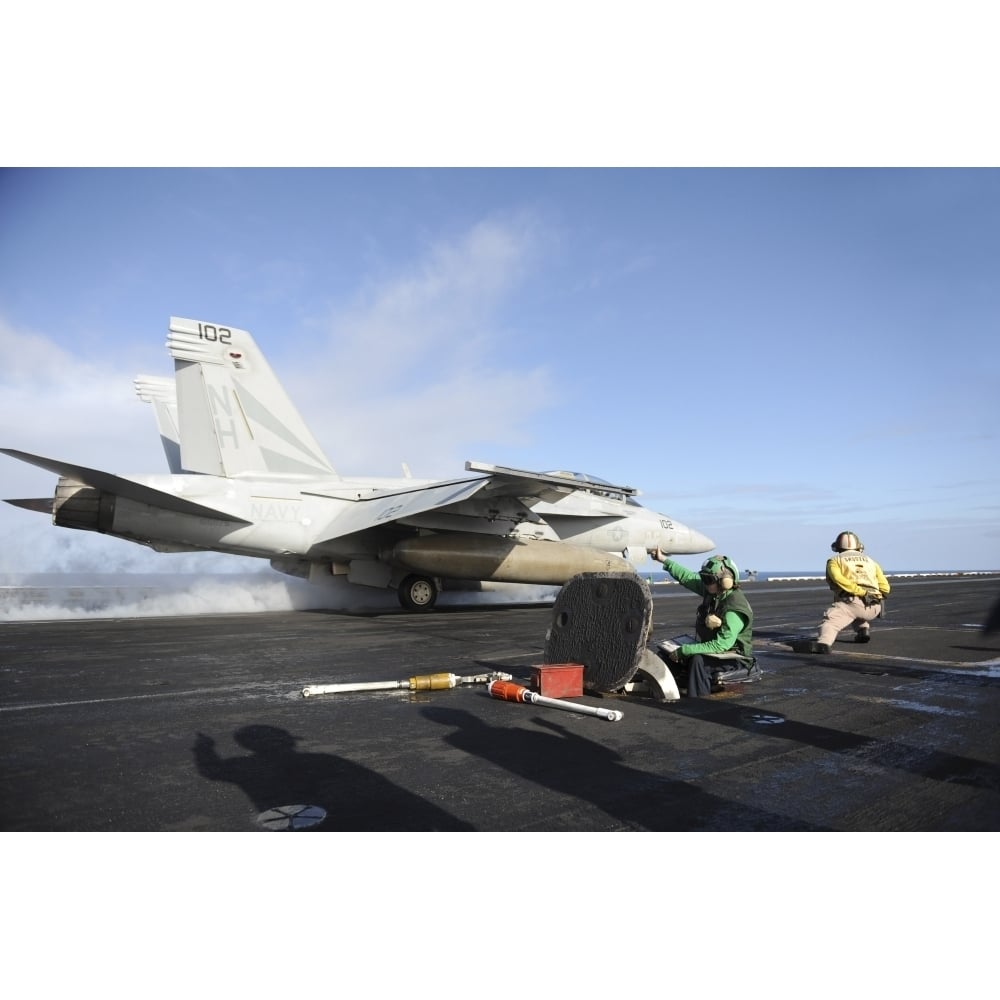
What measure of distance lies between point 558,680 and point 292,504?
10680 millimetres

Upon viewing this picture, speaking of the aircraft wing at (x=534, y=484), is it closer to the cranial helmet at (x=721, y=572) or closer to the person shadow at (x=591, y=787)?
the cranial helmet at (x=721, y=572)

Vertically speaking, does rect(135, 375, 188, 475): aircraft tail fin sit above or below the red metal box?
above

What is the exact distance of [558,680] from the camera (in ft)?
18.7

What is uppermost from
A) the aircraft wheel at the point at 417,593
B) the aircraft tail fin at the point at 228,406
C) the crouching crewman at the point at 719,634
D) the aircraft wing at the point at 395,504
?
the aircraft tail fin at the point at 228,406

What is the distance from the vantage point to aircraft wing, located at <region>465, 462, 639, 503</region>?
1306 cm

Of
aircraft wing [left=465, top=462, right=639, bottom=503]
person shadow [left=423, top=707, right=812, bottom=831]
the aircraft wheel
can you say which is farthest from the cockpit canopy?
person shadow [left=423, top=707, right=812, bottom=831]

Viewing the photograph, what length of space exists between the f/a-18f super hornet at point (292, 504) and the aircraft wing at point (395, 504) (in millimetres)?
43

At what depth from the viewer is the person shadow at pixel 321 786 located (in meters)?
2.92

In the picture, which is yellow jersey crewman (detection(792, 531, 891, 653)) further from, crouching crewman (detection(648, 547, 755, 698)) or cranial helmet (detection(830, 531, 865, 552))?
crouching crewman (detection(648, 547, 755, 698))

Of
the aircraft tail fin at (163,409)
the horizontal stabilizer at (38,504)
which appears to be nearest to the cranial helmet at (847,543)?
the horizontal stabilizer at (38,504)

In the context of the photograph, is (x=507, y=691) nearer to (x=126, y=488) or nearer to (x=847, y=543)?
(x=847, y=543)

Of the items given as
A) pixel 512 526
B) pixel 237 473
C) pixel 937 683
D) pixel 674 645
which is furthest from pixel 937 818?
pixel 237 473

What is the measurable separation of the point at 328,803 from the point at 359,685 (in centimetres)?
301

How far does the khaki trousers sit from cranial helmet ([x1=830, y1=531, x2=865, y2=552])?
71 centimetres
